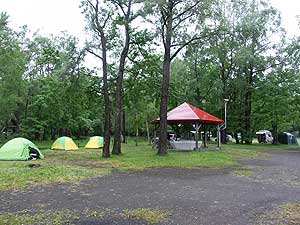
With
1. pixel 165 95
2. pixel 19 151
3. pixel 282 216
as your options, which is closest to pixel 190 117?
A: pixel 165 95

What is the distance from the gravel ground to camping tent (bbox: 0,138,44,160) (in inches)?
257

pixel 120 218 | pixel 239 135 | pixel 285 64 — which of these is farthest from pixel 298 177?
pixel 239 135

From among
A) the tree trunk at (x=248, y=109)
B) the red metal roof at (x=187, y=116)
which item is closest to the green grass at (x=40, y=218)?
the red metal roof at (x=187, y=116)

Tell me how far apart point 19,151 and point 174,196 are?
10.4 meters

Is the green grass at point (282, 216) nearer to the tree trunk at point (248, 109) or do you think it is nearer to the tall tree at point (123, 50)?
the tall tree at point (123, 50)

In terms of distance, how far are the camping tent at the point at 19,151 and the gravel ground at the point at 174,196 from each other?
6.54m

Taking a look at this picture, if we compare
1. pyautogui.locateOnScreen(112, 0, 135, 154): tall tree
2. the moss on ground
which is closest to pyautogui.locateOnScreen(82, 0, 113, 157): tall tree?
pyautogui.locateOnScreen(112, 0, 135, 154): tall tree

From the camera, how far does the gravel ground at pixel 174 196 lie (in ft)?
19.0

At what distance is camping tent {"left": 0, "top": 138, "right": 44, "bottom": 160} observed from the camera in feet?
49.9

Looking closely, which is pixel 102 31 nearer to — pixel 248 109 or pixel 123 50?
pixel 123 50

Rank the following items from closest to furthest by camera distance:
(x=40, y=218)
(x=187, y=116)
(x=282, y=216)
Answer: (x=40, y=218) < (x=282, y=216) < (x=187, y=116)

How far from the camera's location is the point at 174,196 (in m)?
7.45

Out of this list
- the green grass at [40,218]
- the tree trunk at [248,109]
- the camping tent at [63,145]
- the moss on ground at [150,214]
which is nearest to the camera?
the green grass at [40,218]

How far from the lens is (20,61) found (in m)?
27.8
